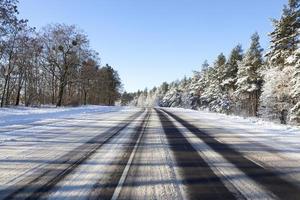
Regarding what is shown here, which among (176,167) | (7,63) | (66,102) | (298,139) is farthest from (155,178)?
(66,102)

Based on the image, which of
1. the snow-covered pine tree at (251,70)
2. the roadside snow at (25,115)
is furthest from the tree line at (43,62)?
the snow-covered pine tree at (251,70)

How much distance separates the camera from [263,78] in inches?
1833

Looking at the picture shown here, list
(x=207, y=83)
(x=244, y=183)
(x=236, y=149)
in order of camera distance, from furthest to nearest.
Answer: (x=207, y=83), (x=236, y=149), (x=244, y=183)

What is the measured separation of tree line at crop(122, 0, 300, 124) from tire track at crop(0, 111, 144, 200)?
21.9 m

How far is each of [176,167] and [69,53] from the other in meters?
40.2

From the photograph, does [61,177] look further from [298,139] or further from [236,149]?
[298,139]

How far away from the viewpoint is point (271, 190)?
6215 mm

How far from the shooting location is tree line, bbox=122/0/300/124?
3406 cm

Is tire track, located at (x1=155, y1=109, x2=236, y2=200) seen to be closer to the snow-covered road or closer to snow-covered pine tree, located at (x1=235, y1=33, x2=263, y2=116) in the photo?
the snow-covered road

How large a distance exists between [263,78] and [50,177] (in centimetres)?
4338

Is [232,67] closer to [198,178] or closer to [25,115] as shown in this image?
[25,115]

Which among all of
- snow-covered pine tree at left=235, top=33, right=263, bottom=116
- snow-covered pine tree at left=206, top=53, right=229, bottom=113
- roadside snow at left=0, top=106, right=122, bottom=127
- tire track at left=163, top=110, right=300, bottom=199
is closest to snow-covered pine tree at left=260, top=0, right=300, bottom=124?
snow-covered pine tree at left=235, top=33, right=263, bottom=116

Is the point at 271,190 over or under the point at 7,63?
under

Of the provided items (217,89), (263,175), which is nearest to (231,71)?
(217,89)
